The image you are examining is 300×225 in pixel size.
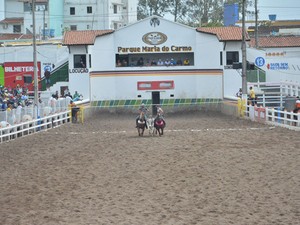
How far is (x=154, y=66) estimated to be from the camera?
5666 cm

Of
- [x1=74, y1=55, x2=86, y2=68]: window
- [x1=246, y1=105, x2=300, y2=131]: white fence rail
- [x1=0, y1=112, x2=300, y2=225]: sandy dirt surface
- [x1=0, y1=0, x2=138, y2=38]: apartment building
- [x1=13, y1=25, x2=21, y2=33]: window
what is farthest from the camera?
[x1=13, y1=25, x2=21, y2=33]: window

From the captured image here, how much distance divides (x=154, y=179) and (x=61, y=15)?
76.8 meters

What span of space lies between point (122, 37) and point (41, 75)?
13.0m

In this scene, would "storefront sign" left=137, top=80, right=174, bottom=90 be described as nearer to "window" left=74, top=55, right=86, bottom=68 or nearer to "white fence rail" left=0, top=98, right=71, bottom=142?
"window" left=74, top=55, right=86, bottom=68

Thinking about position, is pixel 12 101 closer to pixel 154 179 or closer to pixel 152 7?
pixel 154 179

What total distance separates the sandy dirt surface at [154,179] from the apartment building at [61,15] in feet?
192

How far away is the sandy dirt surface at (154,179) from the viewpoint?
51.8 ft

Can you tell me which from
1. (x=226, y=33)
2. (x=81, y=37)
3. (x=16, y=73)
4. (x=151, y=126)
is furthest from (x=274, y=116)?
(x=16, y=73)

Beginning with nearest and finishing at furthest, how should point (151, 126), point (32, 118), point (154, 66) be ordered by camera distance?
1. point (151, 126)
2. point (32, 118)
3. point (154, 66)

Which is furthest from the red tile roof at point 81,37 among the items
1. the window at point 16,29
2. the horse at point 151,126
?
the window at point 16,29

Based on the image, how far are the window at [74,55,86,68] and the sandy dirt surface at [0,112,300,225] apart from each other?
20787mm

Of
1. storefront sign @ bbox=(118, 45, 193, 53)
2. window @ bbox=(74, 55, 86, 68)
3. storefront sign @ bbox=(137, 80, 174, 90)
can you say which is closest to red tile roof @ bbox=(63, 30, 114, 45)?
window @ bbox=(74, 55, 86, 68)

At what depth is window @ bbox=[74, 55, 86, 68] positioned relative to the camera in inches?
2208

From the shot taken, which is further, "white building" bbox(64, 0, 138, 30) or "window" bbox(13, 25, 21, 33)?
"window" bbox(13, 25, 21, 33)
